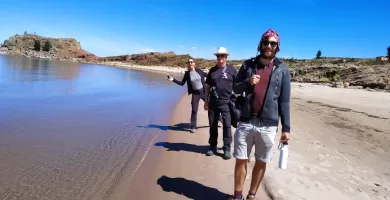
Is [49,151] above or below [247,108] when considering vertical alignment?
below

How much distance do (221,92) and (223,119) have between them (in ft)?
1.82

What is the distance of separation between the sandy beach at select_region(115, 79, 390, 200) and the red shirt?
1520 mm

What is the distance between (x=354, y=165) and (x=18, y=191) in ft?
19.0

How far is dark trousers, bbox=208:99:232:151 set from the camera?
6.22m

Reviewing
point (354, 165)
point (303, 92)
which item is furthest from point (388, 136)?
point (303, 92)

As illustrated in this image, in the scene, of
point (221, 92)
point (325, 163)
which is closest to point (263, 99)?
point (221, 92)

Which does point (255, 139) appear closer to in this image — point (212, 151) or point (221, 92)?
point (221, 92)

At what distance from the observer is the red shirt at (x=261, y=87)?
359 centimetres

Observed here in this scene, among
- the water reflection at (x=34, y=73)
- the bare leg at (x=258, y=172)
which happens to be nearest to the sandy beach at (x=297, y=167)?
the bare leg at (x=258, y=172)

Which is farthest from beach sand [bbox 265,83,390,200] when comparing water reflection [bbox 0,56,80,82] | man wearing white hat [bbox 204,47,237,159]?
water reflection [bbox 0,56,80,82]

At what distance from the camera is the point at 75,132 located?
768 centimetres

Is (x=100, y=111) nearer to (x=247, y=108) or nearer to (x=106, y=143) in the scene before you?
(x=106, y=143)

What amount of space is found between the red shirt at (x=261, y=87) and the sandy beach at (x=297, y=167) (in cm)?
152

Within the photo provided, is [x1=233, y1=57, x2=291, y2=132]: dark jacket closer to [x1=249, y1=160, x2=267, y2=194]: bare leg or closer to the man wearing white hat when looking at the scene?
[x1=249, y1=160, x2=267, y2=194]: bare leg
